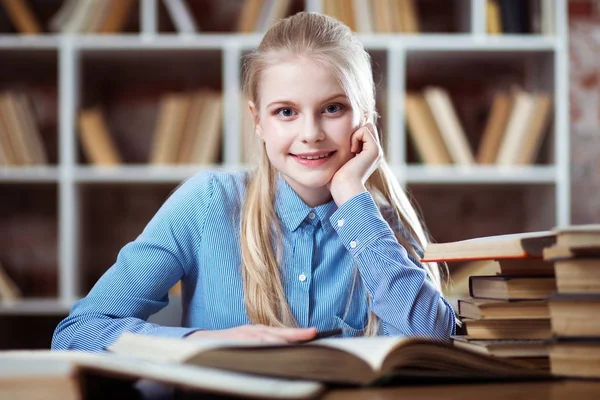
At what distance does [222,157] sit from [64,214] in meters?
0.58

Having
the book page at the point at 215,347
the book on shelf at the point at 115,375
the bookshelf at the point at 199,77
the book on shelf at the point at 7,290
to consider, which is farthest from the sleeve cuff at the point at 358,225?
the book on shelf at the point at 7,290

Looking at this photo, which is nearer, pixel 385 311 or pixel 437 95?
pixel 385 311

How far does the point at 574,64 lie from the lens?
3.02 meters

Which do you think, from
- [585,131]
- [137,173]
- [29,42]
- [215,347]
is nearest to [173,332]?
[215,347]

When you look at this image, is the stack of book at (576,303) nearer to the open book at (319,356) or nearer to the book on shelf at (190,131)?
the open book at (319,356)

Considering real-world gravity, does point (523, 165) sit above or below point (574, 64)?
below

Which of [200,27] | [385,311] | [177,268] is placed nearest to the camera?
[385,311]

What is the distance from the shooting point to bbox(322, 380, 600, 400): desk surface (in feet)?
2.07

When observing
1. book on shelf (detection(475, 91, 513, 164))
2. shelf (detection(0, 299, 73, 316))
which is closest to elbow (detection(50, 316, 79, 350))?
shelf (detection(0, 299, 73, 316))

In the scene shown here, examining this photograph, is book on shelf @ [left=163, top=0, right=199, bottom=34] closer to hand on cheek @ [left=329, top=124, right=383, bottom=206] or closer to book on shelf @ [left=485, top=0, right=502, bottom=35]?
book on shelf @ [left=485, top=0, right=502, bottom=35]

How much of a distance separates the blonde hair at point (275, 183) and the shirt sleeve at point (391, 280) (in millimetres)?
133

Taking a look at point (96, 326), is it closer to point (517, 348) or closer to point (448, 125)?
point (517, 348)

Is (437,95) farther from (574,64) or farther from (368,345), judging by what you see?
(368,345)

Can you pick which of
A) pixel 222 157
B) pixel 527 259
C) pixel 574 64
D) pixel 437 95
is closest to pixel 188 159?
pixel 222 157
